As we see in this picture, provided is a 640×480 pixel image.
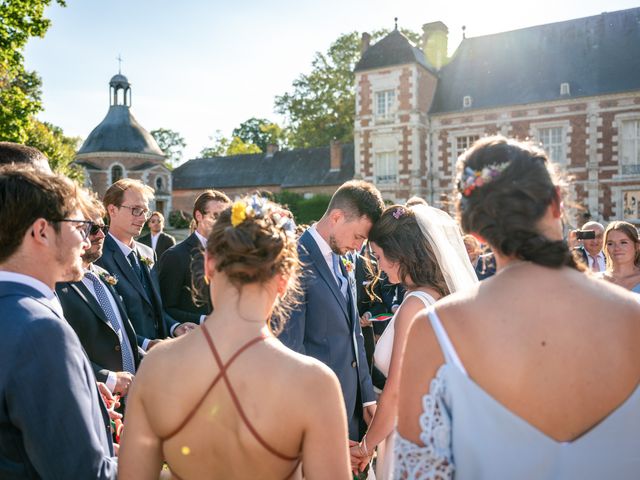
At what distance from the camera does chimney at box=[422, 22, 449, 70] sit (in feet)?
102

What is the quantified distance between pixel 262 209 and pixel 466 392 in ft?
3.16

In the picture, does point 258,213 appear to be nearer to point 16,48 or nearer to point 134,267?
point 134,267

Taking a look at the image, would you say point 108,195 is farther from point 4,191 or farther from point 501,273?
point 501,273

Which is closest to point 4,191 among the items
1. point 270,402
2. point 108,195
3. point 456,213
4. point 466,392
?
point 270,402

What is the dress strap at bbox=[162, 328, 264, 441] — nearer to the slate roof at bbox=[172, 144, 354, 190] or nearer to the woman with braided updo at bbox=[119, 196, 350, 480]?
the woman with braided updo at bbox=[119, 196, 350, 480]

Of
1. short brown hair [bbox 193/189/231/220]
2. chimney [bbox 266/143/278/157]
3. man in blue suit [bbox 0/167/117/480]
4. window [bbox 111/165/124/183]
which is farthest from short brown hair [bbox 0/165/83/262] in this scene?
window [bbox 111/165/124/183]

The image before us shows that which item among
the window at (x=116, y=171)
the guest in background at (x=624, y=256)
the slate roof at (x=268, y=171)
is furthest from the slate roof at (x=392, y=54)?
the guest in background at (x=624, y=256)

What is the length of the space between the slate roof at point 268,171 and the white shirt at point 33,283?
106ft

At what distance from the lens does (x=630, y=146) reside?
24.8 m

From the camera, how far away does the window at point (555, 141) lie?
2609 centimetres

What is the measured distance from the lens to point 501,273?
169 centimetres

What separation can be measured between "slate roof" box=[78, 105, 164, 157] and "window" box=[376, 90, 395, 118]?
21.6m

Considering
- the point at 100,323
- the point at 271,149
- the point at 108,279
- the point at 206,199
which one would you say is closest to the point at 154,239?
the point at 206,199

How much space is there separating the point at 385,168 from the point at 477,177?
28773 millimetres
